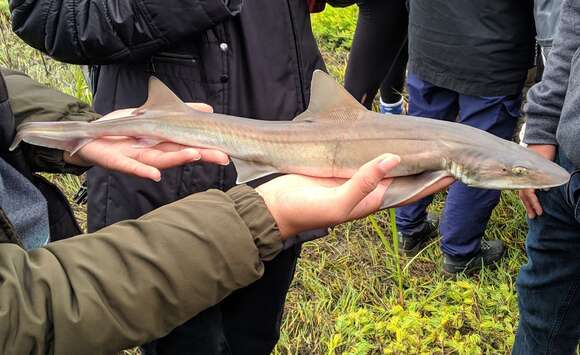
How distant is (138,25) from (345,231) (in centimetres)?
225

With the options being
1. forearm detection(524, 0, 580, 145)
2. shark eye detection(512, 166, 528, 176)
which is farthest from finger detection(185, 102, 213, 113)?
forearm detection(524, 0, 580, 145)

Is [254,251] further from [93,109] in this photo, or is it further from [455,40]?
[455,40]

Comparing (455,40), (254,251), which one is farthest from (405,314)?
(254,251)

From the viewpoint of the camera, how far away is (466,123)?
3045 mm

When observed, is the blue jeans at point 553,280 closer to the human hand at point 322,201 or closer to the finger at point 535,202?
the finger at point 535,202

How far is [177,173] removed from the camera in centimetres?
208

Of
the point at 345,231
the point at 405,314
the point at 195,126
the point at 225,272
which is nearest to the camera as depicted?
the point at 225,272

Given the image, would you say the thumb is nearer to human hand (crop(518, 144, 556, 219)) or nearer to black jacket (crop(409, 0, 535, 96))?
human hand (crop(518, 144, 556, 219))

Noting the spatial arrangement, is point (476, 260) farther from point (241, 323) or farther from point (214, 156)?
point (214, 156)

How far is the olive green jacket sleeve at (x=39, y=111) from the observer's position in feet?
6.22

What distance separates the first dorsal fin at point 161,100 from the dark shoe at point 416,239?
2089mm

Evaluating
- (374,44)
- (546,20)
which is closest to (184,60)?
(546,20)

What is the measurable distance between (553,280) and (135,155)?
159 cm

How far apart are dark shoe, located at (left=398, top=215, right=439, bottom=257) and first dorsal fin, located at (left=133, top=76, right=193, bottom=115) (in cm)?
209
